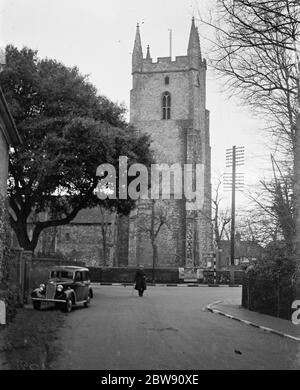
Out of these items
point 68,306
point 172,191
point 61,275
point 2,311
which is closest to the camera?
point 2,311

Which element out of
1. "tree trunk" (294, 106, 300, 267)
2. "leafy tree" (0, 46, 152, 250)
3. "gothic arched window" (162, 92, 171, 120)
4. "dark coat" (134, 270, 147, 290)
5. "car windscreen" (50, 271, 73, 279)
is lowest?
"dark coat" (134, 270, 147, 290)

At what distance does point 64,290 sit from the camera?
18.4 metres

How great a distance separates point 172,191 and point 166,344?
4923cm

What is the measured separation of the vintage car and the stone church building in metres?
37.8

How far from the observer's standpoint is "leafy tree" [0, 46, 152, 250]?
2636 cm

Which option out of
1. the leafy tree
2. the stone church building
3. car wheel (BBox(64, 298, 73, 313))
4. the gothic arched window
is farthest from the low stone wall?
car wheel (BBox(64, 298, 73, 313))

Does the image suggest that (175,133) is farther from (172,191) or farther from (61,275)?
(61,275)

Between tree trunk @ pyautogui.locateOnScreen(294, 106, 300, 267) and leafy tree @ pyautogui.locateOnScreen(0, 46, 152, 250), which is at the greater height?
leafy tree @ pyautogui.locateOnScreen(0, 46, 152, 250)

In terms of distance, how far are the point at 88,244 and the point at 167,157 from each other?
13678 mm

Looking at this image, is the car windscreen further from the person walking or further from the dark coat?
the dark coat

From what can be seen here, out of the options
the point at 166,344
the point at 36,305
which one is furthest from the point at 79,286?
the point at 166,344

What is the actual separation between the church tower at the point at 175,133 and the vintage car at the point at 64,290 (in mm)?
38725

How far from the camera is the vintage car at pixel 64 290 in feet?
58.7
